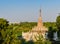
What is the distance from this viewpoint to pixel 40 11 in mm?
38656

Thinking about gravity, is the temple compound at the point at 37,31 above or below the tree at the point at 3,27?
below

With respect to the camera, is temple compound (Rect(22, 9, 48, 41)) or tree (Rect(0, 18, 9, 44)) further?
temple compound (Rect(22, 9, 48, 41))

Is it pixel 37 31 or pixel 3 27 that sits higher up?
pixel 3 27

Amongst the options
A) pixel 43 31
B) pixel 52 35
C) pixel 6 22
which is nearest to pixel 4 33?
pixel 6 22

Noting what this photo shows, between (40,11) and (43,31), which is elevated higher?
(40,11)

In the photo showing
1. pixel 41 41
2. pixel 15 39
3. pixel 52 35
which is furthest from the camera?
pixel 52 35

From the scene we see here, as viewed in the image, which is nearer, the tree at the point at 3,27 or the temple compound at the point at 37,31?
the tree at the point at 3,27

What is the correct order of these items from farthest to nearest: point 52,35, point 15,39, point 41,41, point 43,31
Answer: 1. point 52,35
2. point 43,31
3. point 41,41
4. point 15,39

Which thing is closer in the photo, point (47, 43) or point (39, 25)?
point (47, 43)

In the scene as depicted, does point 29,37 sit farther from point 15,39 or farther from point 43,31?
point 15,39

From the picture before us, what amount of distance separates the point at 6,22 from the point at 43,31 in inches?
215

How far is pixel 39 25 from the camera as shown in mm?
38562

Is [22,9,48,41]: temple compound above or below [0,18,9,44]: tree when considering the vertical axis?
below

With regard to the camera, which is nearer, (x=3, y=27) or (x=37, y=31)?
(x=3, y=27)
